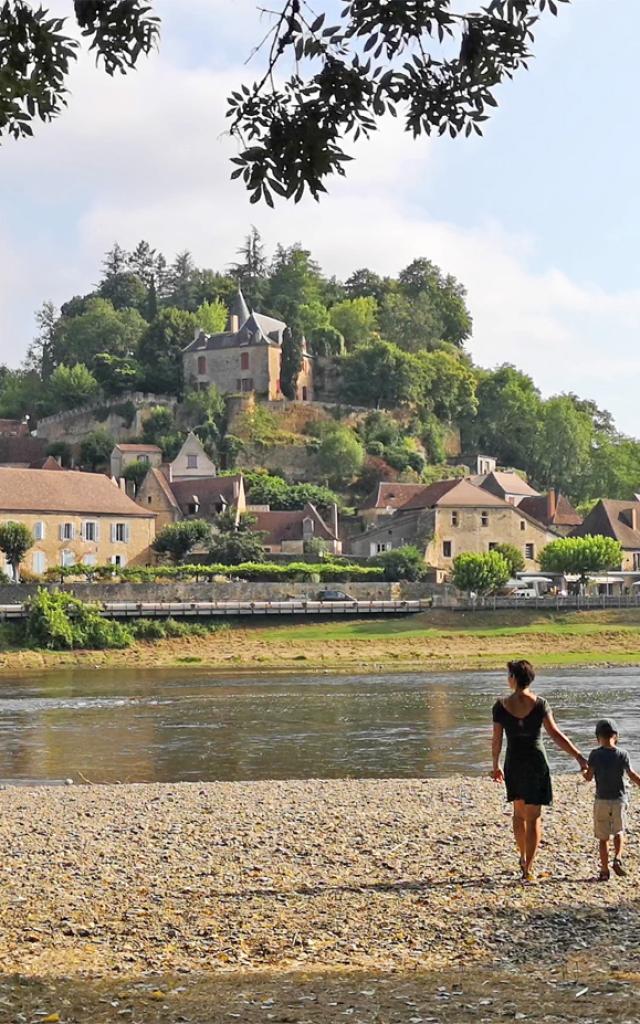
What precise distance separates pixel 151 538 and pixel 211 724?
141 feet

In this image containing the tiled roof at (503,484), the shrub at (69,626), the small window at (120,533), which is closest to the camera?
the shrub at (69,626)

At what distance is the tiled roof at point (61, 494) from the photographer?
66812 mm

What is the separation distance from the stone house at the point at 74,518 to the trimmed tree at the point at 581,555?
69.5ft

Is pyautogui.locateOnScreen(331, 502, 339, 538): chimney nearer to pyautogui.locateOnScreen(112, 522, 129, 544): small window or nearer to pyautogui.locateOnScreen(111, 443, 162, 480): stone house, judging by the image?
pyautogui.locateOnScreen(111, 443, 162, 480): stone house

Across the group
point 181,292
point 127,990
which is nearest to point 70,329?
point 181,292

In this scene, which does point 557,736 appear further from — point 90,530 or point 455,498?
point 455,498

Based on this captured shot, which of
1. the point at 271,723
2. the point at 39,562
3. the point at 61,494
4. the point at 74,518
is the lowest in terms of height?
the point at 271,723

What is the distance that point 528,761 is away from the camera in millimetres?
10336

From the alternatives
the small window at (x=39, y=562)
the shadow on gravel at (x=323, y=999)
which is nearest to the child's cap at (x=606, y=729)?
the shadow on gravel at (x=323, y=999)

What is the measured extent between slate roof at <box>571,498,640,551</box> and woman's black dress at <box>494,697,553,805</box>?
69.3m

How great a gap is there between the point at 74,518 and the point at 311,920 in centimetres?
5976

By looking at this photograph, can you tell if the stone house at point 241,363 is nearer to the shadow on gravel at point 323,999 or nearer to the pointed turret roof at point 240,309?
the pointed turret roof at point 240,309

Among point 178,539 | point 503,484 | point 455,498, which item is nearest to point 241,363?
point 503,484

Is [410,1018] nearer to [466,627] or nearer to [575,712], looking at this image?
[575,712]
